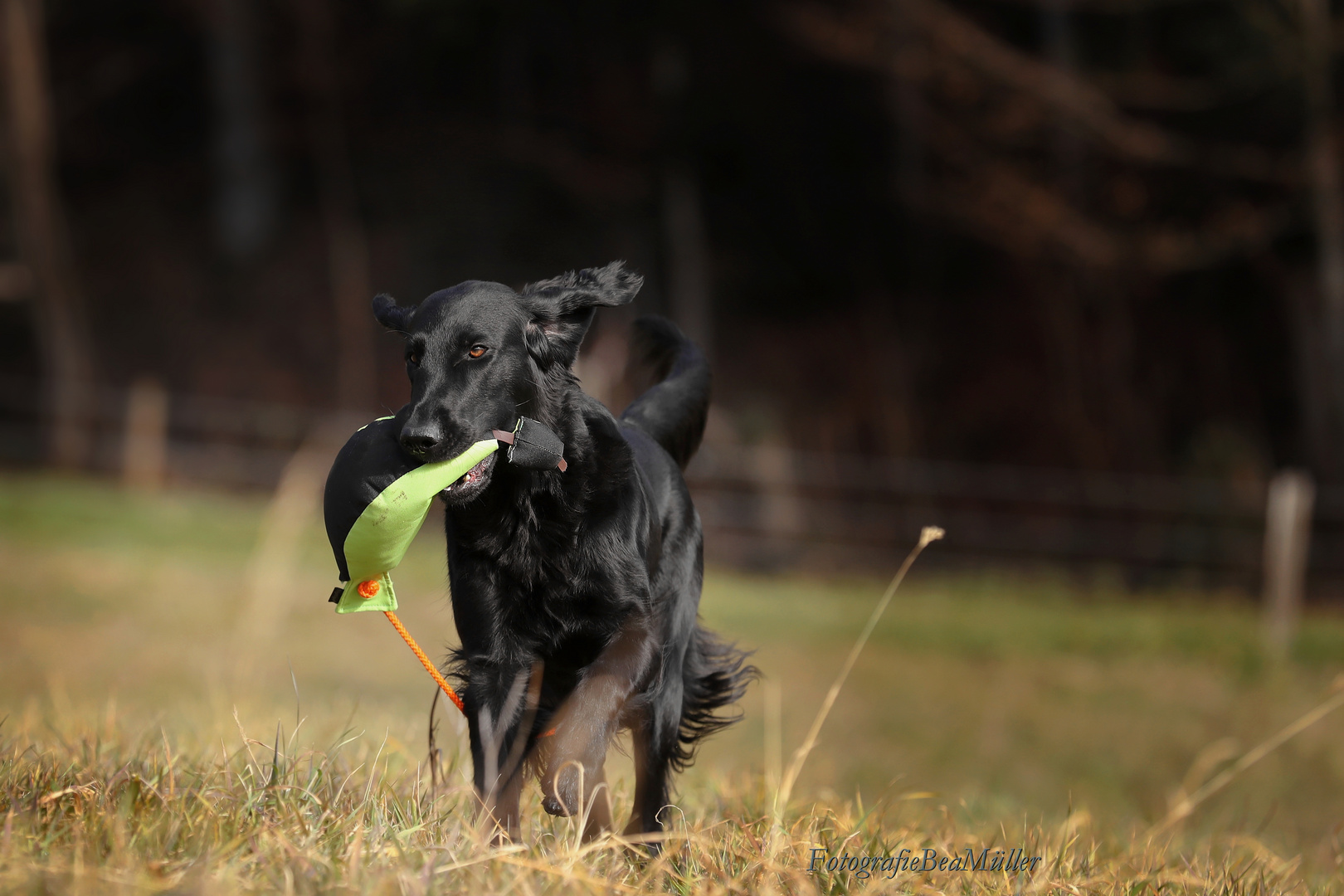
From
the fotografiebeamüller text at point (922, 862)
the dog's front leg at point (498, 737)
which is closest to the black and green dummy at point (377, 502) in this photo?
the dog's front leg at point (498, 737)

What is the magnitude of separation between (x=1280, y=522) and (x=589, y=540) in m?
8.76

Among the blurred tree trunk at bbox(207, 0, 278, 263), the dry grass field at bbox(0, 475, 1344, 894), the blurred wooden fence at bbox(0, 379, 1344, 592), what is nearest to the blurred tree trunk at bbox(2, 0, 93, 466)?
the blurred wooden fence at bbox(0, 379, 1344, 592)

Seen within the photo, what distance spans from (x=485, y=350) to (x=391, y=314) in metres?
0.43

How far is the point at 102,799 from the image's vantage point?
86.0 inches

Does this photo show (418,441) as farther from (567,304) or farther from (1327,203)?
(1327,203)

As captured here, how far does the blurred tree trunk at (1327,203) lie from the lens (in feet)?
36.9

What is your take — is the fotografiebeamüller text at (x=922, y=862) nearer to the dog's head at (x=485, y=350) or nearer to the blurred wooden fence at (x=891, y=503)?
the dog's head at (x=485, y=350)

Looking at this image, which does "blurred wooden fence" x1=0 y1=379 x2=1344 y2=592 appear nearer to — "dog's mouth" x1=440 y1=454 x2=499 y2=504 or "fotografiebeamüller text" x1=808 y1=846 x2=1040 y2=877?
"fotografiebeamüller text" x1=808 y1=846 x2=1040 y2=877

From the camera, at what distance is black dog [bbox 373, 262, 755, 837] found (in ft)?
8.39

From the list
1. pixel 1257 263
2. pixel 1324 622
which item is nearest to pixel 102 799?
pixel 1324 622

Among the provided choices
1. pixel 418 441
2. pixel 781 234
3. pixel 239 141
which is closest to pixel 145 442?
pixel 239 141

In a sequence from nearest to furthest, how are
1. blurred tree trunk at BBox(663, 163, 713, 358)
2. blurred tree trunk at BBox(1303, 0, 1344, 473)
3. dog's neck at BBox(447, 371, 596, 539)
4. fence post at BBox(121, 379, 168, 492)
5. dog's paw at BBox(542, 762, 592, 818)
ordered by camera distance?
1. dog's paw at BBox(542, 762, 592, 818)
2. dog's neck at BBox(447, 371, 596, 539)
3. blurred tree trunk at BBox(1303, 0, 1344, 473)
4. fence post at BBox(121, 379, 168, 492)
5. blurred tree trunk at BBox(663, 163, 713, 358)

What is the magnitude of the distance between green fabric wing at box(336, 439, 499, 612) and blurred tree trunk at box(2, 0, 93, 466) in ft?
53.6

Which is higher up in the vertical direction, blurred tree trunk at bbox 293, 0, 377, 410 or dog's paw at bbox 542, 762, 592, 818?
blurred tree trunk at bbox 293, 0, 377, 410
